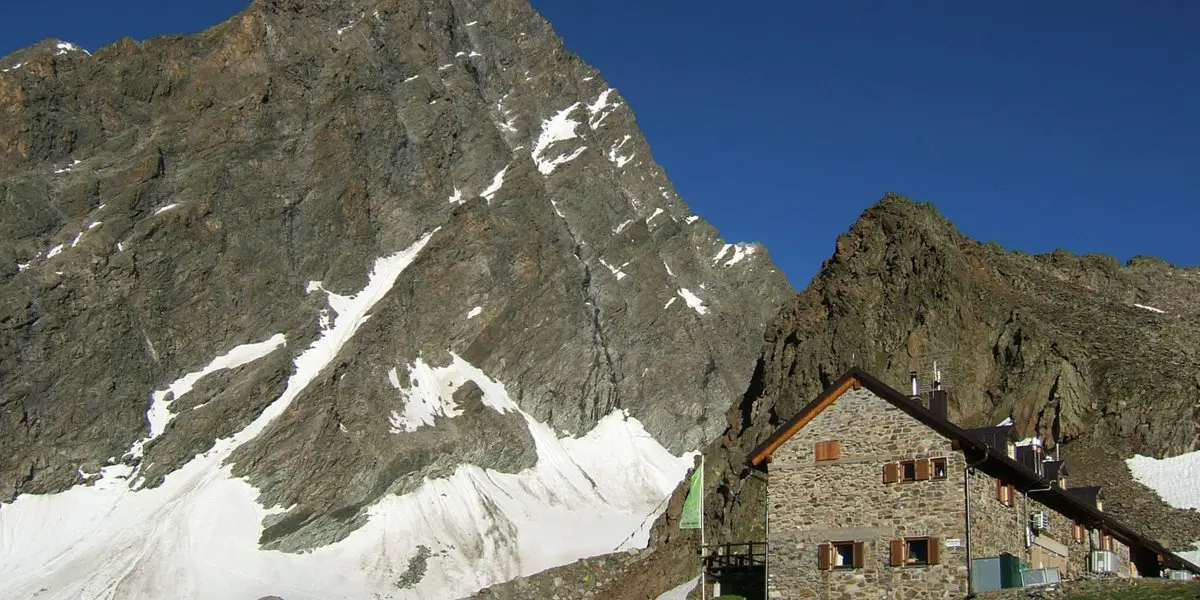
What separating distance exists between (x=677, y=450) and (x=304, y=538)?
5715 cm

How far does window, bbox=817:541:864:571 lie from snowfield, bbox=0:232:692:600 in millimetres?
73438

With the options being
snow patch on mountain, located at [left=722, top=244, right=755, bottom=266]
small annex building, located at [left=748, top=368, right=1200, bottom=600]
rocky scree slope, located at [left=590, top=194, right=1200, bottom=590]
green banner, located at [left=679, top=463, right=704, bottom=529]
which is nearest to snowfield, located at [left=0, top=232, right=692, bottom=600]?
rocky scree slope, located at [left=590, top=194, right=1200, bottom=590]

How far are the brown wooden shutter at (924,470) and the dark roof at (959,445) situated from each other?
0.98 metres

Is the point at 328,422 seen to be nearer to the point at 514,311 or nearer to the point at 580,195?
the point at 514,311

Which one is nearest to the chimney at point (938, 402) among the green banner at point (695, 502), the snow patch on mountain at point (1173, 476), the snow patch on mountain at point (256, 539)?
the green banner at point (695, 502)

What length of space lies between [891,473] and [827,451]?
7.33 ft

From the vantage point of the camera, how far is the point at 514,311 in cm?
15450

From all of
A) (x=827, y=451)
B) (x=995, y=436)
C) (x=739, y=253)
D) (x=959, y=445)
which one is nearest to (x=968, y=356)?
(x=995, y=436)

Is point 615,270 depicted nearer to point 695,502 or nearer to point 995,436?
point 695,502

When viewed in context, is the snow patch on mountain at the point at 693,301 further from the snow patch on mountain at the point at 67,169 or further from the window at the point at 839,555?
the window at the point at 839,555

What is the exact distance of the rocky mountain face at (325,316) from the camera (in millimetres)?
120062

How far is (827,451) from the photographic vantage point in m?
38.1

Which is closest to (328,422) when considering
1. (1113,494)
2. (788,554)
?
(1113,494)

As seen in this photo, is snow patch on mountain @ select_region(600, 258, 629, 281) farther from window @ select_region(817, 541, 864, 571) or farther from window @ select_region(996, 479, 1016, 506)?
window @ select_region(817, 541, 864, 571)
